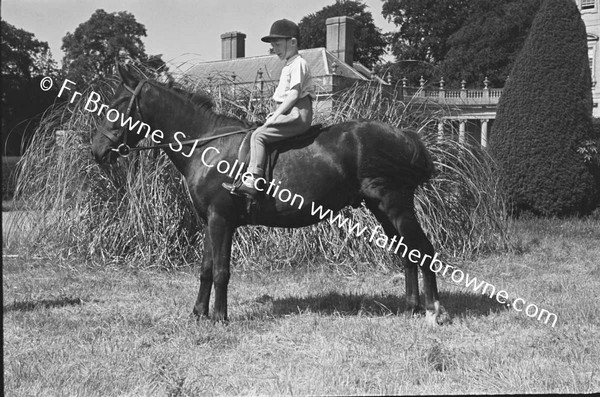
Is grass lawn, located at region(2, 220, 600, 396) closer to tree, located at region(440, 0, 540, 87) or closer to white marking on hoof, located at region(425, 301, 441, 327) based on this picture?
white marking on hoof, located at region(425, 301, 441, 327)

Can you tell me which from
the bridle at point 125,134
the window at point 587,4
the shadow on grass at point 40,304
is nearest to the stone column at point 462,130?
the bridle at point 125,134

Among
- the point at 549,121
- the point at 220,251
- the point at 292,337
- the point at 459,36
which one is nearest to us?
the point at 292,337

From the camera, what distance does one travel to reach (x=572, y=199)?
1271 centimetres

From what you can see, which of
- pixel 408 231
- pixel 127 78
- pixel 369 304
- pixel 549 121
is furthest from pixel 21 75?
pixel 408 231

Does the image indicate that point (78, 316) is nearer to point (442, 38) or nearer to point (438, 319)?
point (438, 319)

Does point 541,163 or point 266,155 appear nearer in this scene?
point 266,155

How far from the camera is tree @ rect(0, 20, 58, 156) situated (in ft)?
23.8

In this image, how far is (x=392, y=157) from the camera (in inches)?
194

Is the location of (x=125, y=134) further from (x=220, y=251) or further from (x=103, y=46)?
(x=103, y=46)

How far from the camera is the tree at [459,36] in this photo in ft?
75.7

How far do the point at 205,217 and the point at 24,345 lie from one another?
5.21ft

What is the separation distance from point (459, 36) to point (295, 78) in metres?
25.0

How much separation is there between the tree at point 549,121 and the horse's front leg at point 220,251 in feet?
31.2

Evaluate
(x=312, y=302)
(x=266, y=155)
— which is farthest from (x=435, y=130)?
(x=266, y=155)
